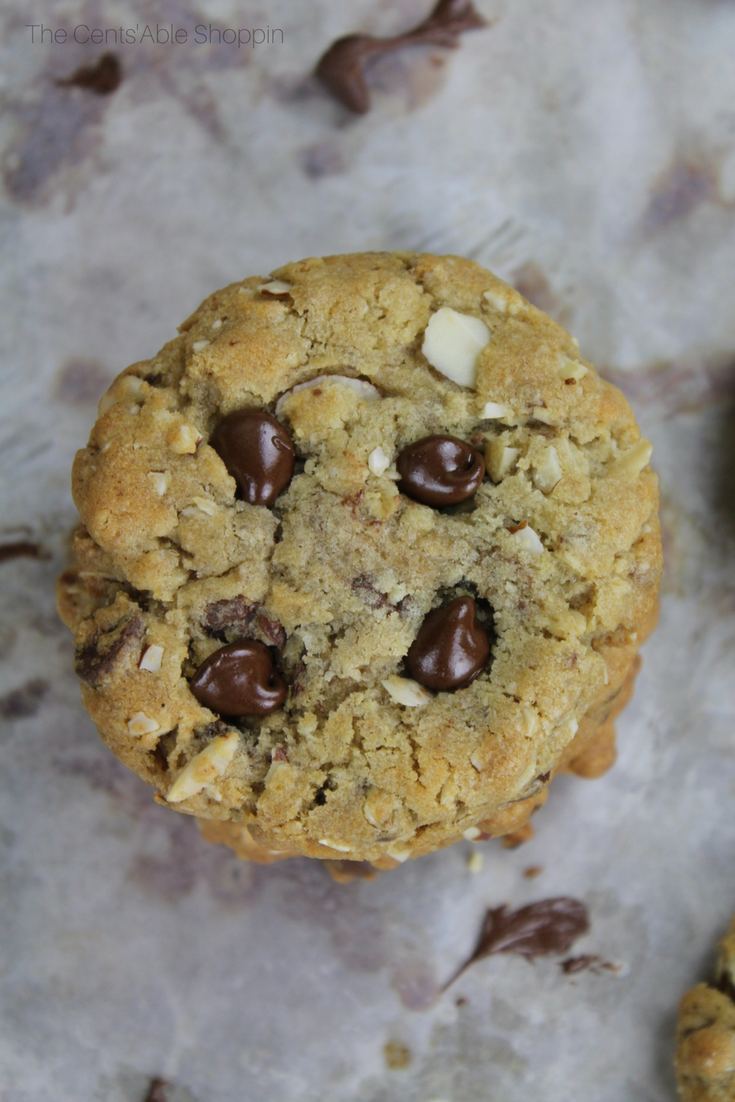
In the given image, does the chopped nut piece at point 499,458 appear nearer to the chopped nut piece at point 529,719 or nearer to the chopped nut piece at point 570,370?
the chopped nut piece at point 570,370

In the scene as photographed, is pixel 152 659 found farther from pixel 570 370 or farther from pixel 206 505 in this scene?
pixel 570 370

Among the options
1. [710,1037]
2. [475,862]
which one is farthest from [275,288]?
[710,1037]

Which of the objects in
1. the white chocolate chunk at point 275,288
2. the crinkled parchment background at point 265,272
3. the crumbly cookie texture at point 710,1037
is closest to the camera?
the white chocolate chunk at point 275,288

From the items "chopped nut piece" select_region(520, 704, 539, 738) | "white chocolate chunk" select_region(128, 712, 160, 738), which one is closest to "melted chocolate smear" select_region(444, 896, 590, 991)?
"chopped nut piece" select_region(520, 704, 539, 738)

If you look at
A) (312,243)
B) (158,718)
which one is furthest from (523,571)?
(312,243)

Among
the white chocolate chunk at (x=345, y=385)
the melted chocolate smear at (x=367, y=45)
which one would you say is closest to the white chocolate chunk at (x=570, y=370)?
the white chocolate chunk at (x=345, y=385)

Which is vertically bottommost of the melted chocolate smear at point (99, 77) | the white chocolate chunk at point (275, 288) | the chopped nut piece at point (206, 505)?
the chopped nut piece at point (206, 505)

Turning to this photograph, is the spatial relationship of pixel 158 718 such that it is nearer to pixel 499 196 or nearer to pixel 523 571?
pixel 523 571
